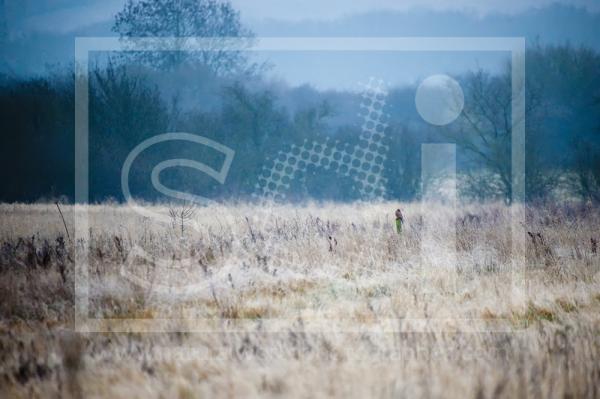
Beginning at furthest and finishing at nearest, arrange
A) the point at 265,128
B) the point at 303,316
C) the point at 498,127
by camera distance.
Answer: the point at 265,128, the point at 498,127, the point at 303,316

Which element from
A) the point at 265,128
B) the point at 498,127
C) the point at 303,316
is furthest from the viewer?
the point at 265,128

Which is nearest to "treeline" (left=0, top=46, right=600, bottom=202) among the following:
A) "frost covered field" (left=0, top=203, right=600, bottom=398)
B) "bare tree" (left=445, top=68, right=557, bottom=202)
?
"bare tree" (left=445, top=68, right=557, bottom=202)

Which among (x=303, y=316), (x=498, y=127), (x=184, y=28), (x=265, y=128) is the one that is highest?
(x=184, y=28)

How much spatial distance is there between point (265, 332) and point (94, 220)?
26.6 feet

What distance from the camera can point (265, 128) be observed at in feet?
81.3

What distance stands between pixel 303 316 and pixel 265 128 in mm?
20988

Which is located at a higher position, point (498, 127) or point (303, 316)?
point (498, 127)

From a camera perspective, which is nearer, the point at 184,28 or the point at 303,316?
the point at 303,316

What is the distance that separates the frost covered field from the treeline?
36.7 ft

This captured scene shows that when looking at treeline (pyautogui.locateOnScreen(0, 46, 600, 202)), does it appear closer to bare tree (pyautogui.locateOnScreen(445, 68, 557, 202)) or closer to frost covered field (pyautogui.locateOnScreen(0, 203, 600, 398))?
bare tree (pyautogui.locateOnScreen(445, 68, 557, 202))

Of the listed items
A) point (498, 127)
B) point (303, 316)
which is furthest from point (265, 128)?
point (303, 316)

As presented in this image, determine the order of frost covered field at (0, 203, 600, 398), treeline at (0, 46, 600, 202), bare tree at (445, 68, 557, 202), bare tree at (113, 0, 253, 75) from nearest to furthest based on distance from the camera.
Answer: frost covered field at (0, 203, 600, 398)
bare tree at (445, 68, 557, 202)
treeline at (0, 46, 600, 202)
bare tree at (113, 0, 253, 75)

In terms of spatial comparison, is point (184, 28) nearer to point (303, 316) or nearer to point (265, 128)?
point (265, 128)

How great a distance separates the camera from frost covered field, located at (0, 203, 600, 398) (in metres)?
3.00
